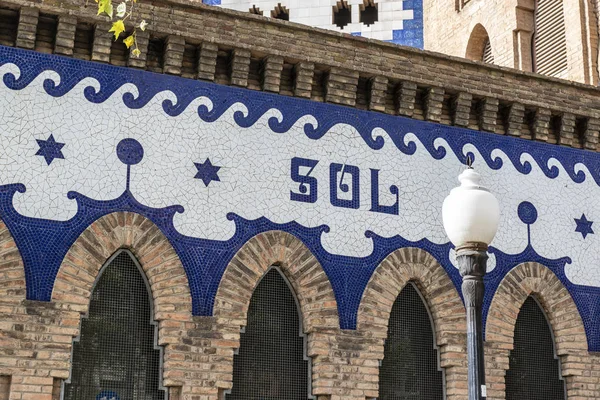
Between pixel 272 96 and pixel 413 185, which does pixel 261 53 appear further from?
pixel 413 185

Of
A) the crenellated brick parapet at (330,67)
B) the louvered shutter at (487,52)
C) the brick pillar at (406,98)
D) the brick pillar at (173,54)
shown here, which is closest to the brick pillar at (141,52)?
the crenellated brick parapet at (330,67)

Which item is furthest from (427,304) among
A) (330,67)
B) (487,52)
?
(487,52)

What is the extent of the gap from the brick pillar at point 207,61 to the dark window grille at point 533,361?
4.34 meters

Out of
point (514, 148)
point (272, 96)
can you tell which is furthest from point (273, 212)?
point (514, 148)

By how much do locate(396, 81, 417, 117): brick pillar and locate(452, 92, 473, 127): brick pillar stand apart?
554mm

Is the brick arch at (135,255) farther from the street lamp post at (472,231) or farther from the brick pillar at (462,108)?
the brick pillar at (462,108)

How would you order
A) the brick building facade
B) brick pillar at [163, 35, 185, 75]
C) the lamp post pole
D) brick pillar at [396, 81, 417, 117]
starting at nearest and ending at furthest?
the lamp post pole → the brick building facade → brick pillar at [163, 35, 185, 75] → brick pillar at [396, 81, 417, 117]

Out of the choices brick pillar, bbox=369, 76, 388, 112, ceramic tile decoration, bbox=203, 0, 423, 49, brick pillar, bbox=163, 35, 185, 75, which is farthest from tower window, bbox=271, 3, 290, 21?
brick pillar, bbox=163, 35, 185, 75

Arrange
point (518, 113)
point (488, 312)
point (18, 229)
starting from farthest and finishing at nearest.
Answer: point (518, 113)
point (488, 312)
point (18, 229)

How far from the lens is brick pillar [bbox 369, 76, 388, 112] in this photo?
11.0 metres

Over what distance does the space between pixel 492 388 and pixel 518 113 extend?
3248 mm

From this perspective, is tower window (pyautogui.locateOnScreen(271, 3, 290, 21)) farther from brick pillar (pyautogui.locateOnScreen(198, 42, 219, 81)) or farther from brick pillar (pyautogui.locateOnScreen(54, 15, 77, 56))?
brick pillar (pyautogui.locateOnScreen(54, 15, 77, 56))

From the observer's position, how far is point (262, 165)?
10.2 m

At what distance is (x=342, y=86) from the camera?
428 inches
